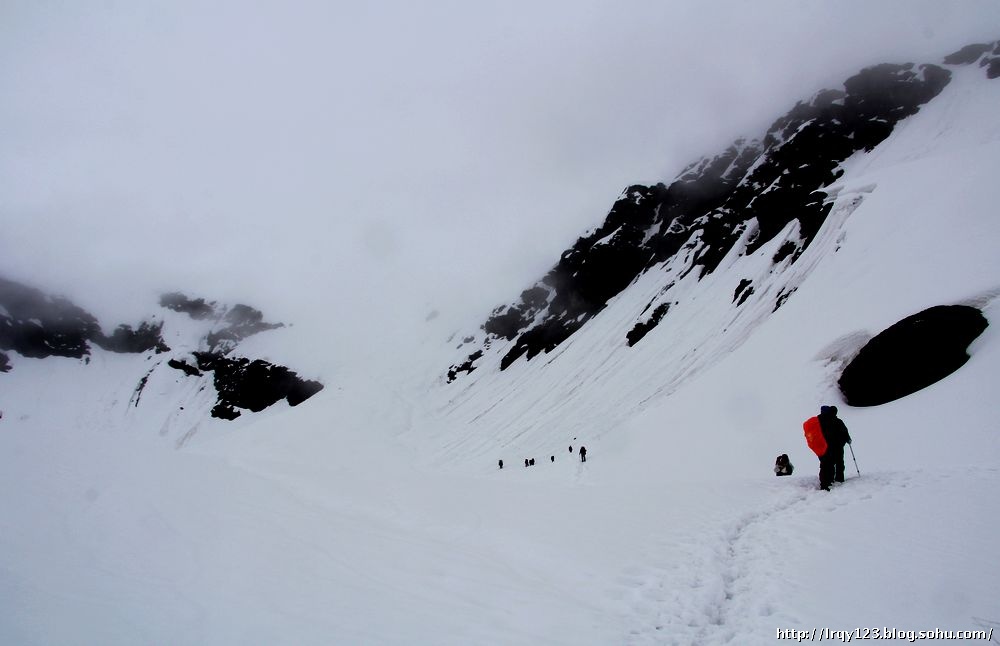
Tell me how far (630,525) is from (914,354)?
19404 millimetres

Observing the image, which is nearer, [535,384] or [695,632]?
[695,632]

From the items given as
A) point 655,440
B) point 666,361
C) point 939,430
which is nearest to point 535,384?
point 666,361

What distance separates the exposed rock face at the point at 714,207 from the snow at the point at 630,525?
33.9m

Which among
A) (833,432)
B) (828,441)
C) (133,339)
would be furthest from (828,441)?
(133,339)

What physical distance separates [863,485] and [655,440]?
68.8ft

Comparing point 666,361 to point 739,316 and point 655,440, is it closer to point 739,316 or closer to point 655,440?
point 739,316

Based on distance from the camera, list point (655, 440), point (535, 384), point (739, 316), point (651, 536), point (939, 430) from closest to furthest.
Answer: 1. point (651, 536)
2. point (939, 430)
3. point (655, 440)
4. point (739, 316)
5. point (535, 384)

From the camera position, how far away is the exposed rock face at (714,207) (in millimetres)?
71438

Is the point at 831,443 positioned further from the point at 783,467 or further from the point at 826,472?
the point at 783,467

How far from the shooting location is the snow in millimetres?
5176

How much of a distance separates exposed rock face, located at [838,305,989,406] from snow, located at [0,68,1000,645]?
74 cm

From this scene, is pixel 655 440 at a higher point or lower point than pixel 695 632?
lower

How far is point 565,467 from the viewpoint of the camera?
37000 millimetres

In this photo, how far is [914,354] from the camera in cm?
2123
